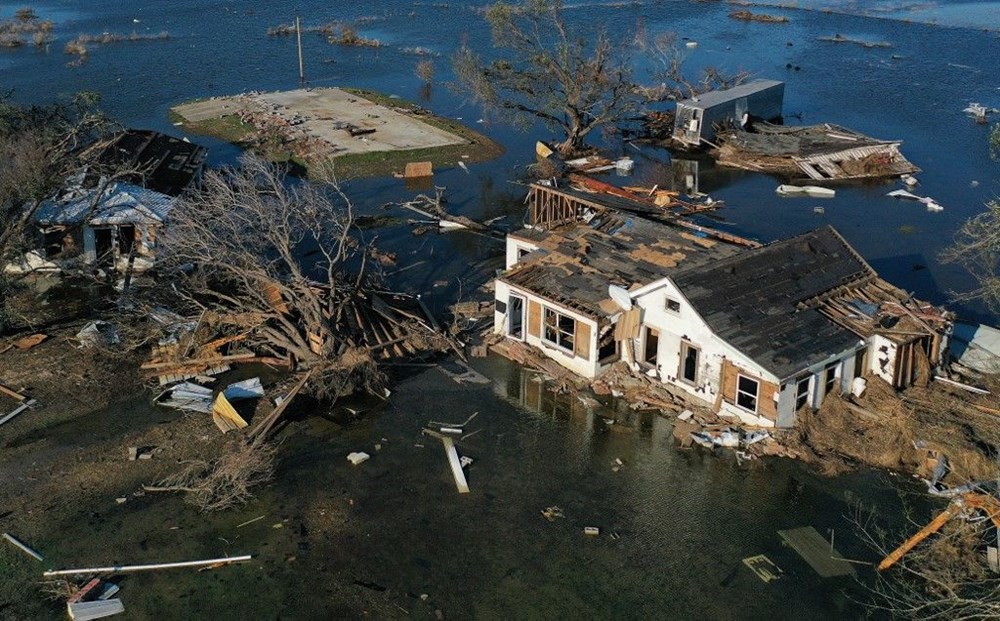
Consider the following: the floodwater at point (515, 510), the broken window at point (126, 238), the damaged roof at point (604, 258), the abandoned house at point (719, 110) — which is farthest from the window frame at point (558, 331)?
the abandoned house at point (719, 110)

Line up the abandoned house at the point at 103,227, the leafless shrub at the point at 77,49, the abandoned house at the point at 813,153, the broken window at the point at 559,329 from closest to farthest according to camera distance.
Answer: the broken window at the point at 559,329
the abandoned house at the point at 103,227
the abandoned house at the point at 813,153
the leafless shrub at the point at 77,49

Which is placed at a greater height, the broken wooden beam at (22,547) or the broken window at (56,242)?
the broken window at (56,242)

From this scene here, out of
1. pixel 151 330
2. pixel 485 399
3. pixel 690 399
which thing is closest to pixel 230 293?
pixel 151 330

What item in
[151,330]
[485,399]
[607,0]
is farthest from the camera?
Result: [607,0]

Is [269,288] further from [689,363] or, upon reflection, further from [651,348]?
[689,363]

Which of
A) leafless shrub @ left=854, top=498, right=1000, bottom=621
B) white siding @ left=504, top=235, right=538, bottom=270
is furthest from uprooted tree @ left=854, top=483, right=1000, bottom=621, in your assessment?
white siding @ left=504, top=235, right=538, bottom=270

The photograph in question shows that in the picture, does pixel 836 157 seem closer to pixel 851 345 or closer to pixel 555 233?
pixel 555 233

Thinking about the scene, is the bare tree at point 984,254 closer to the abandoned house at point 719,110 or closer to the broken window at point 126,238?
the abandoned house at point 719,110
